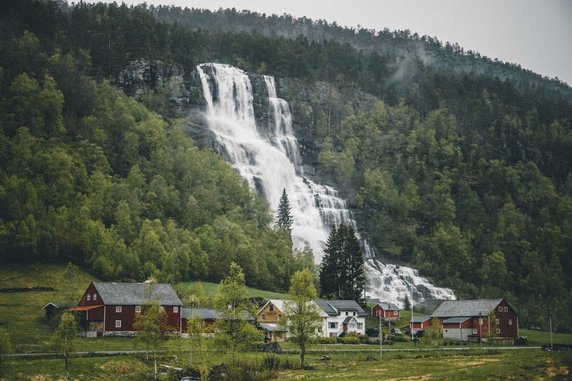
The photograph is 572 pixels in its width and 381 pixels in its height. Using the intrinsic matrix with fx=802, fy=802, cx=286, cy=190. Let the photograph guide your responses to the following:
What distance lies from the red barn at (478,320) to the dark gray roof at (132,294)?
1694 inches

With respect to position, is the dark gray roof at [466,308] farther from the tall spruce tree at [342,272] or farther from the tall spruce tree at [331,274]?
the tall spruce tree at [331,274]

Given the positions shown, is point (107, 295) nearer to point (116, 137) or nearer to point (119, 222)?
point (119, 222)

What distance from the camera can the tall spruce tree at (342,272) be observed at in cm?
12950

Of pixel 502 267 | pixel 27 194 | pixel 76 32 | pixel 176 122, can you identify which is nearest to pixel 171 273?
pixel 27 194

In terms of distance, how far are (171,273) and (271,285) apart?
76.9 ft

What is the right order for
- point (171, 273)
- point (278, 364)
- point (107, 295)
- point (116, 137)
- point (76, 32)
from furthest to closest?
point (76, 32)
point (116, 137)
point (171, 273)
point (107, 295)
point (278, 364)

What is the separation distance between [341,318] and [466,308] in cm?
2114

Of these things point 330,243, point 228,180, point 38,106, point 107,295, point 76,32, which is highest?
point 76,32

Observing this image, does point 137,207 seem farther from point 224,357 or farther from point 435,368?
point 435,368

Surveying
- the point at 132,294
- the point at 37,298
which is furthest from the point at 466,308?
the point at 37,298

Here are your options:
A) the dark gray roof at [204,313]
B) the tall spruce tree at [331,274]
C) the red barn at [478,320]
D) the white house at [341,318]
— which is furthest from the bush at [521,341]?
the dark gray roof at [204,313]

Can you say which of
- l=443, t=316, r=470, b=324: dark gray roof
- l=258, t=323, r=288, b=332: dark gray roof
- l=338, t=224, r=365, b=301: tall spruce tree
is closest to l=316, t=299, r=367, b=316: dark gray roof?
l=338, t=224, r=365, b=301: tall spruce tree

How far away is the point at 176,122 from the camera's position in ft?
607

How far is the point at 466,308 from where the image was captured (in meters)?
122
